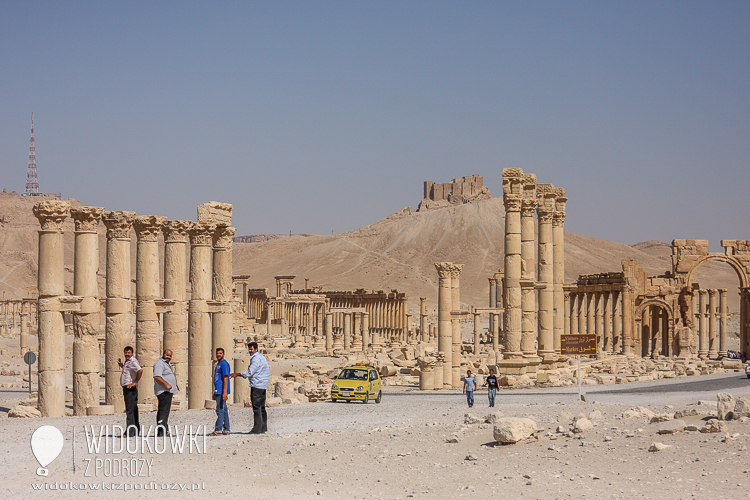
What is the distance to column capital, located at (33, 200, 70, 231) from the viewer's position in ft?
71.9

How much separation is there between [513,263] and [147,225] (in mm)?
13714

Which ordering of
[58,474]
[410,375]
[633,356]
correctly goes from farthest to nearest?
[633,356] < [410,375] < [58,474]

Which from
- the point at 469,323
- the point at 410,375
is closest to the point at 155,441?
the point at 410,375

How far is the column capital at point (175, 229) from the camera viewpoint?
2412cm

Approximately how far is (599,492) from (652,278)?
37.7m

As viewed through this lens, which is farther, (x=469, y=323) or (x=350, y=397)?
(x=469, y=323)

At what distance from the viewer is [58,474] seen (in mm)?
12203

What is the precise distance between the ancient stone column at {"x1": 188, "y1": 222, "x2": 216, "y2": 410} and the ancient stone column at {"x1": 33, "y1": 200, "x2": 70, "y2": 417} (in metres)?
3.30

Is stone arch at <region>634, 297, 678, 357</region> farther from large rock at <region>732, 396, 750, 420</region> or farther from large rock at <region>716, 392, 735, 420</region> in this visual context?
large rock at <region>732, 396, 750, 420</region>

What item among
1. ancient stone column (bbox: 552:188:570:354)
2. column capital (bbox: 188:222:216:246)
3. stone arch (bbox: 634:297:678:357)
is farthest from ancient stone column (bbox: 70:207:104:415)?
stone arch (bbox: 634:297:678:357)

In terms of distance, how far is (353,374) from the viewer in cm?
2598

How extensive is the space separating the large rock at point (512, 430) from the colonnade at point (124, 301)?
1083cm

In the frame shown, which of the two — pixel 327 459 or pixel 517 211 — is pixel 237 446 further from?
pixel 517 211

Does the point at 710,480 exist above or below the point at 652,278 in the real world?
below
